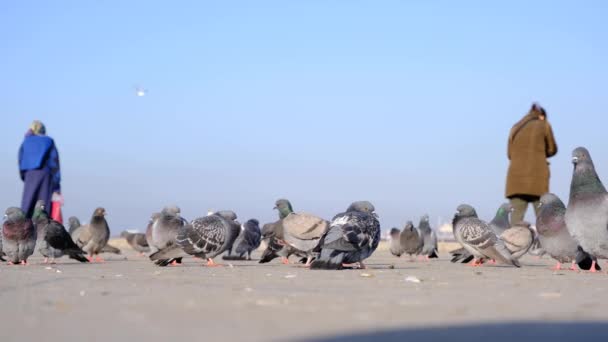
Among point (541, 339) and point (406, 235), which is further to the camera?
point (406, 235)

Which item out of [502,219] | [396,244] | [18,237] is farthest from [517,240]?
[18,237]

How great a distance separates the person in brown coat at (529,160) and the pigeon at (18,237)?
833 centimetres

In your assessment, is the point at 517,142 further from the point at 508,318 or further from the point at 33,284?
the point at 508,318

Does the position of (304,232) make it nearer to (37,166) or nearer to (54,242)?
(54,242)

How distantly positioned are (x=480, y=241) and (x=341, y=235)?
127 inches

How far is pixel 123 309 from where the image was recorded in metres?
→ 4.66

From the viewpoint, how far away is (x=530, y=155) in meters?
15.5

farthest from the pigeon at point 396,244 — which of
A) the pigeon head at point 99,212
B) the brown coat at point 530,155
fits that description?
the pigeon head at point 99,212

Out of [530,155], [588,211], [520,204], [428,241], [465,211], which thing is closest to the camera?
[588,211]

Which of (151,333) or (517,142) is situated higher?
(517,142)

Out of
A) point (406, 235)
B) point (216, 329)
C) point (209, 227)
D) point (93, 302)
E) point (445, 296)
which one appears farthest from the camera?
point (406, 235)

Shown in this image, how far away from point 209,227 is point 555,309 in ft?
25.2

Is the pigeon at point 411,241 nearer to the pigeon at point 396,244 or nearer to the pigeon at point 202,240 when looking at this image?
the pigeon at point 396,244

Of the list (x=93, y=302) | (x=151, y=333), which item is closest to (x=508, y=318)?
(x=151, y=333)
